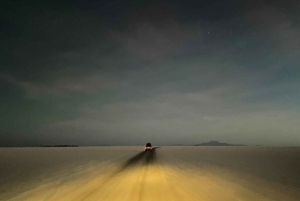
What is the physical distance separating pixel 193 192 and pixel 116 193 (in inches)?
171

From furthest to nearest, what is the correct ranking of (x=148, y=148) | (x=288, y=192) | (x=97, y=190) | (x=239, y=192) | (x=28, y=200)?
(x=148, y=148), (x=288, y=192), (x=239, y=192), (x=97, y=190), (x=28, y=200)

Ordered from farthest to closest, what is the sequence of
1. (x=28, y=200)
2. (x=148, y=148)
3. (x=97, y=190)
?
(x=148, y=148) < (x=97, y=190) < (x=28, y=200)

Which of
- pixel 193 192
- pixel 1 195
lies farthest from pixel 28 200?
pixel 193 192

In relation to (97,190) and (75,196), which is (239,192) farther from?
(75,196)

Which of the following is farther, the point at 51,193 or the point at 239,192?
the point at 239,192

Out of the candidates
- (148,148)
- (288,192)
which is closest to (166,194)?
(288,192)

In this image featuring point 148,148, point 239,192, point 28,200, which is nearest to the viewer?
point 28,200

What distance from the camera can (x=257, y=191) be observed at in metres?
15.0

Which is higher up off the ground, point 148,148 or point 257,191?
point 148,148

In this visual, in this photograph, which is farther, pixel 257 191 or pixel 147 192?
pixel 257 191

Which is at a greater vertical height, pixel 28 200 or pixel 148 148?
pixel 148 148

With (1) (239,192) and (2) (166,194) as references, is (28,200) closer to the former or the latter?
(2) (166,194)

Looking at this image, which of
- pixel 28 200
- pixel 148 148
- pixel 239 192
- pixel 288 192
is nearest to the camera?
pixel 28 200

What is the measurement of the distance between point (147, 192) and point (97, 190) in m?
2.89
